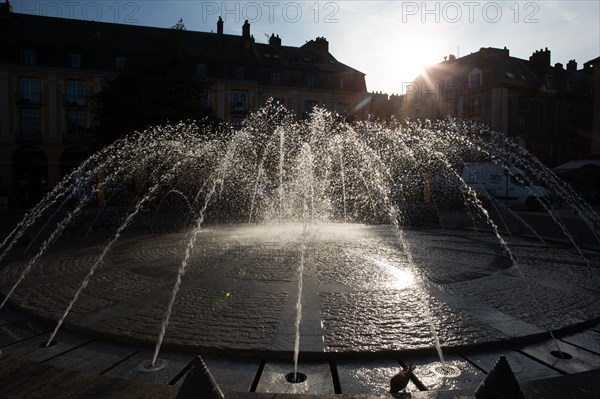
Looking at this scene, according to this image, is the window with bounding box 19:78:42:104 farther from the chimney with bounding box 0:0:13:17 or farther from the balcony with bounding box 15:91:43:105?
the chimney with bounding box 0:0:13:17

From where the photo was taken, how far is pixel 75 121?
39.0m

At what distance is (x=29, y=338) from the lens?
418 centimetres

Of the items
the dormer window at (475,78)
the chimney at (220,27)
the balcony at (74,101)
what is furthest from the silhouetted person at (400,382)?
the chimney at (220,27)

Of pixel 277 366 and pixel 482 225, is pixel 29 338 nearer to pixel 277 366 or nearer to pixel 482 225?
pixel 277 366

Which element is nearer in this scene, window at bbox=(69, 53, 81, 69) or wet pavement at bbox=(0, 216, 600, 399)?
wet pavement at bbox=(0, 216, 600, 399)

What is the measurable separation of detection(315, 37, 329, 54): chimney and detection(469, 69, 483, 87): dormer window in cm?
1602

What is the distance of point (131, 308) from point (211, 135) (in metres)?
19.1

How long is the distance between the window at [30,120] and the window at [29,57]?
4.04m

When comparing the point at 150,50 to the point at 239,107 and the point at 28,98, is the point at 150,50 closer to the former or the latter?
the point at 239,107

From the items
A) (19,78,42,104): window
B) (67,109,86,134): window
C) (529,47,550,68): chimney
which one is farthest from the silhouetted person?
(529,47,550,68): chimney

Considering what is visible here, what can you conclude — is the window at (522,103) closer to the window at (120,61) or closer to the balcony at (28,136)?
the window at (120,61)

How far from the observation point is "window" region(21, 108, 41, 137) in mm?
37594

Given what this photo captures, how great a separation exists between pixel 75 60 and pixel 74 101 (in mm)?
3706

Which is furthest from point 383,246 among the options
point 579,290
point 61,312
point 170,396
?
point 170,396
